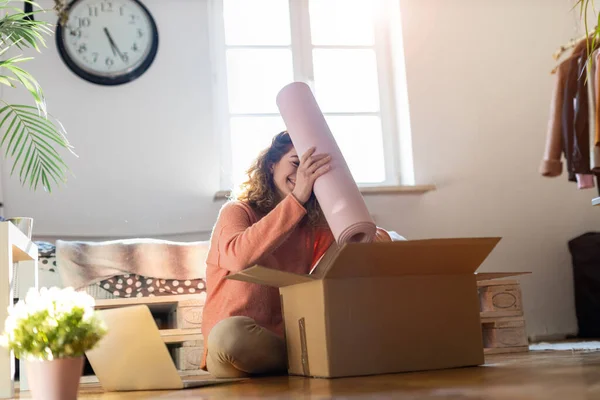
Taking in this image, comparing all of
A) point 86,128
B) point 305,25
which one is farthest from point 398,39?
point 86,128

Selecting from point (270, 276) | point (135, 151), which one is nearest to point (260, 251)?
point (270, 276)

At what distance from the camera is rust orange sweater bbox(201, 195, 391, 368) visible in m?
1.79

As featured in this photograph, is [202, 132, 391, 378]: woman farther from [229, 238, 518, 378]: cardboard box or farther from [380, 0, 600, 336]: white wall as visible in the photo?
[380, 0, 600, 336]: white wall

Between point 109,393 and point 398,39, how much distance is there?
2545 millimetres

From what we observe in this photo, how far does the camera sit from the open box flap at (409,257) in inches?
58.7

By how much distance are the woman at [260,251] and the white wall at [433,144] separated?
4.37 ft

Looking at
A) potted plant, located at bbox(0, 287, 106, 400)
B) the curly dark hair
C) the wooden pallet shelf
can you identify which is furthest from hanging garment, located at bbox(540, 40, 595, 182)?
potted plant, located at bbox(0, 287, 106, 400)

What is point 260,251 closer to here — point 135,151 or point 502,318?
point 502,318

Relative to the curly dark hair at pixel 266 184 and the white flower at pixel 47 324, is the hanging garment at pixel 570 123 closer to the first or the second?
the curly dark hair at pixel 266 184

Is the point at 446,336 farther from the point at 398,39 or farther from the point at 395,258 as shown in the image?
the point at 398,39

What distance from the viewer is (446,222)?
354 centimetres

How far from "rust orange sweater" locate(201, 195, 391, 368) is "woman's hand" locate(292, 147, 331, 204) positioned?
3 centimetres

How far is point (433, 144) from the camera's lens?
3.59 m

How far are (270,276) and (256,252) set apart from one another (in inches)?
7.1
